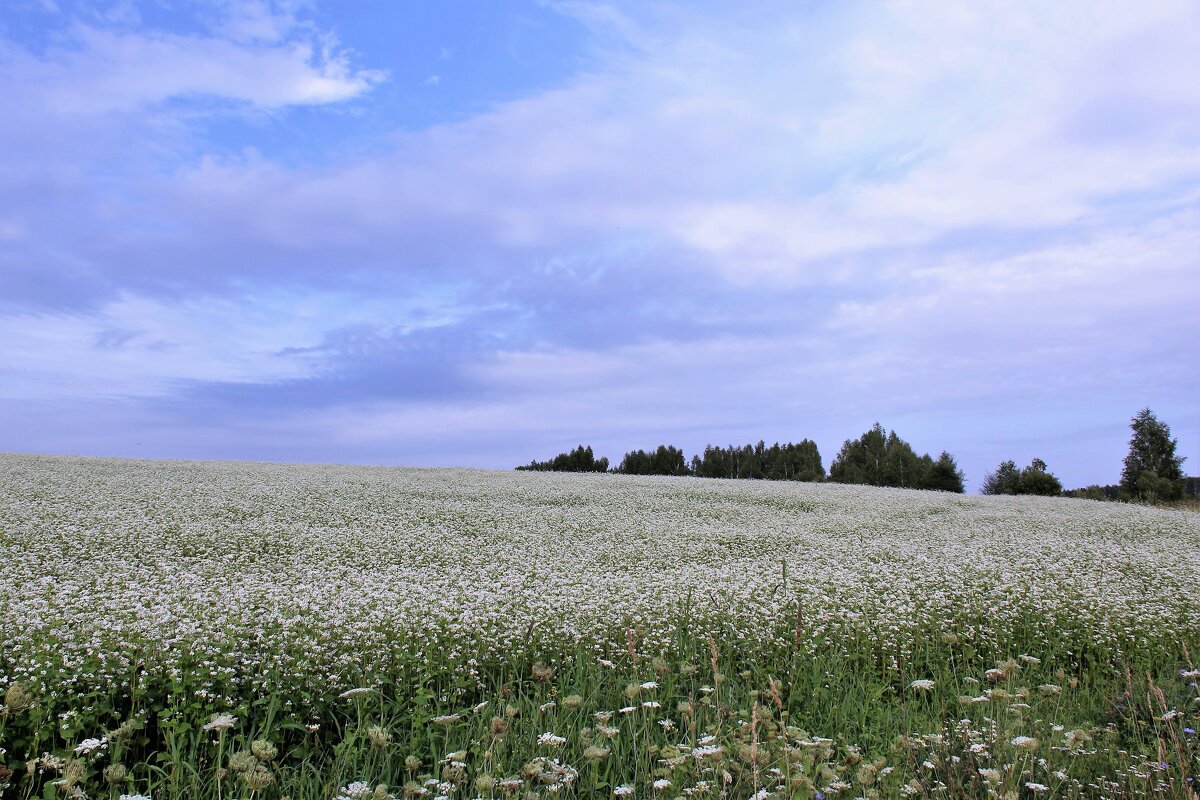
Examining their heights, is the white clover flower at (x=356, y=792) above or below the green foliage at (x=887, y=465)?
below

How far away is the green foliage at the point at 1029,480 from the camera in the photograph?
46781 millimetres

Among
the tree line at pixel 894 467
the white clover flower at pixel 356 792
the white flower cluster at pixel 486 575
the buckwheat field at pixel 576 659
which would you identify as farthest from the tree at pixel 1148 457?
the white clover flower at pixel 356 792

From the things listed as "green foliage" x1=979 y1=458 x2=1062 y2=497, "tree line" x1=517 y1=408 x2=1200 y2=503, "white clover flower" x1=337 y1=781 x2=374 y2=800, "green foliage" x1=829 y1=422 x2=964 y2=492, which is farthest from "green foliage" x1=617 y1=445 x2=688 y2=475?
"white clover flower" x1=337 y1=781 x2=374 y2=800

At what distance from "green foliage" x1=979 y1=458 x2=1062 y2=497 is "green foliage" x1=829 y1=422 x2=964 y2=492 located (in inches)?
147

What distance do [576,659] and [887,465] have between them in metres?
60.5

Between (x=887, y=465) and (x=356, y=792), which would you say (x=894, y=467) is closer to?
(x=887, y=465)

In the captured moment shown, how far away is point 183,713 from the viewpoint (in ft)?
21.1

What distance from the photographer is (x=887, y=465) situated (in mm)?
63125

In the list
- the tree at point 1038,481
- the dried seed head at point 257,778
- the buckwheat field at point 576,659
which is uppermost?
the tree at point 1038,481

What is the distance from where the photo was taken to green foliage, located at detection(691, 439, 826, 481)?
7088 centimetres

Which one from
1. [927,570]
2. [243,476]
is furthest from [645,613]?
[243,476]

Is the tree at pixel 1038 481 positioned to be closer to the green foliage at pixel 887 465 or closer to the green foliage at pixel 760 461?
the green foliage at pixel 887 465

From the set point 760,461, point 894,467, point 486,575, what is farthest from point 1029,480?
point 486,575

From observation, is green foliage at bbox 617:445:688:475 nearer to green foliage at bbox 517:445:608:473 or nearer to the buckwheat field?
green foliage at bbox 517:445:608:473
